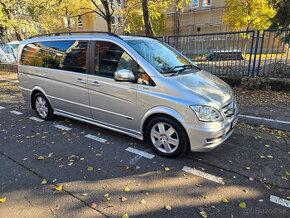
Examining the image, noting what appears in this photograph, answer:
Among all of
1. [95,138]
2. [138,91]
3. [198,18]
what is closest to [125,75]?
[138,91]

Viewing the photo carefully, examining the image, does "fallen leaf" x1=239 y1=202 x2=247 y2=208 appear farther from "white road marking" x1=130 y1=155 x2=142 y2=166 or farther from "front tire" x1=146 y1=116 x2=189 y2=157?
"white road marking" x1=130 y1=155 x2=142 y2=166

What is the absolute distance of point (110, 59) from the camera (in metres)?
3.81

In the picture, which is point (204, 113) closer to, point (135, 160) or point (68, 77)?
point (135, 160)

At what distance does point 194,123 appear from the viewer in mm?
3076

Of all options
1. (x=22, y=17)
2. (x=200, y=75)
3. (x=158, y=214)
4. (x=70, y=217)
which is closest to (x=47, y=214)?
(x=70, y=217)

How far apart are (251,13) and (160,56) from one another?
18.1m

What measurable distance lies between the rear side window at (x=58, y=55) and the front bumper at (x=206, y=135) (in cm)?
242

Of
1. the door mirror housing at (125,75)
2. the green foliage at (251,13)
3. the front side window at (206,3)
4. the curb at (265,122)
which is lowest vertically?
the curb at (265,122)

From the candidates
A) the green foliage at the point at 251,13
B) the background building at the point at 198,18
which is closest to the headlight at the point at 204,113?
the green foliage at the point at 251,13

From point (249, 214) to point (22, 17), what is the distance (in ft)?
65.3

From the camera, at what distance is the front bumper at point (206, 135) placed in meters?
3.05

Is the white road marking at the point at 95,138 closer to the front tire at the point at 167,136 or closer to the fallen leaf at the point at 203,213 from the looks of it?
the front tire at the point at 167,136

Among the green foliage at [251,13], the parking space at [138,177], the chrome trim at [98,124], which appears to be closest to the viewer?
the parking space at [138,177]

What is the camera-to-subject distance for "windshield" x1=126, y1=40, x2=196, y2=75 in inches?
143
